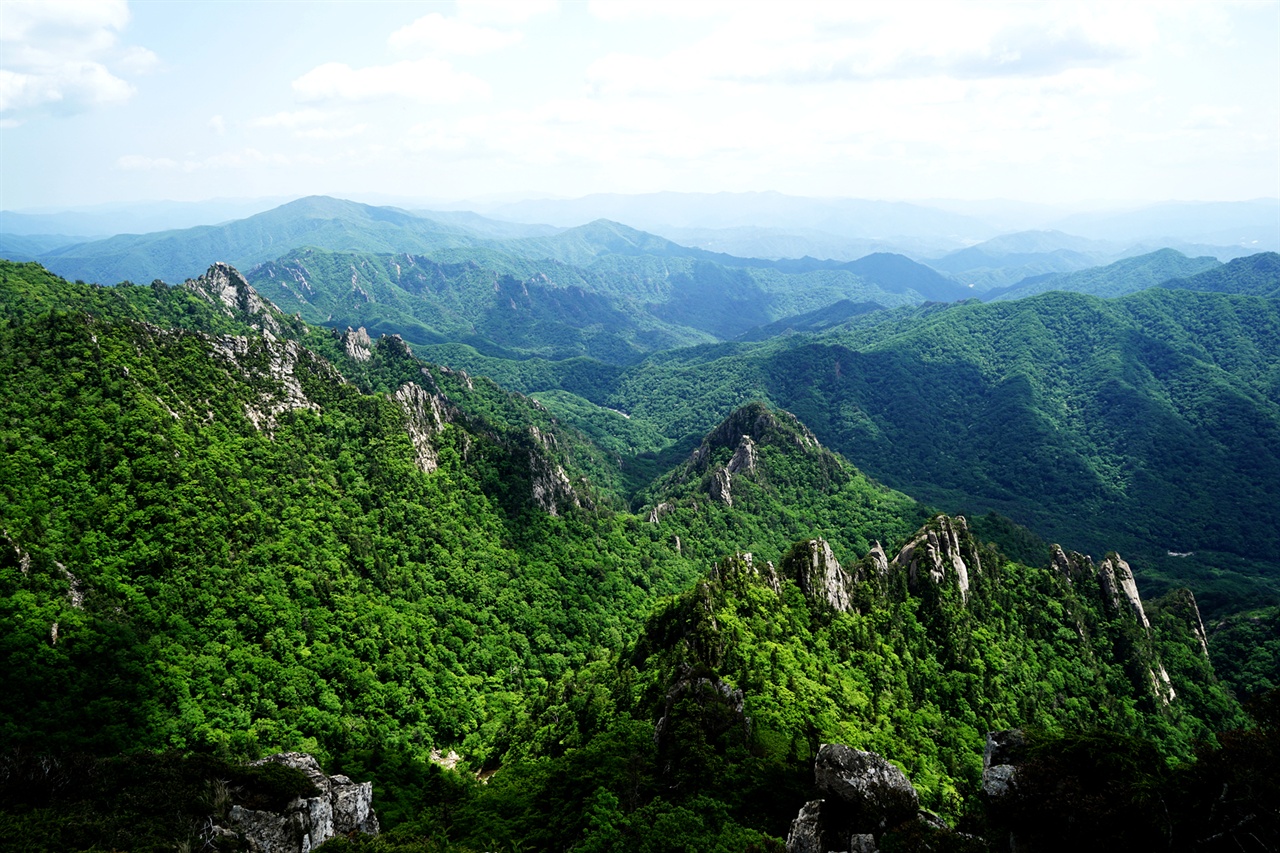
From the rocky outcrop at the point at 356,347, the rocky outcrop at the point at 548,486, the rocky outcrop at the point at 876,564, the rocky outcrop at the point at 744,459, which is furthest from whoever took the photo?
the rocky outcrop at the point at 356,347

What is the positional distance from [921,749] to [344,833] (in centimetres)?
4935

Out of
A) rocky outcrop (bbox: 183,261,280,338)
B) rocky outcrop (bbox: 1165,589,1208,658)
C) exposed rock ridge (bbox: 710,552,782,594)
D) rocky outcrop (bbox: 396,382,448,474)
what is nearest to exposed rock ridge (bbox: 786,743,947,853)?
exposed rock ridge (bbox: 710,552,782,594)

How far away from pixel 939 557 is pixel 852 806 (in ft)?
198

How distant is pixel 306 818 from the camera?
128ft

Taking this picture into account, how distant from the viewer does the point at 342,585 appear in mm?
82688

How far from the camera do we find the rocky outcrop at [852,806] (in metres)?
34.0

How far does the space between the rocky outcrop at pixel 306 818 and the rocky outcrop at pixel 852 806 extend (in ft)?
83.3

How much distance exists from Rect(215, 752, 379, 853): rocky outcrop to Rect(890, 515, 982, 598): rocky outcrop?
2677 inches

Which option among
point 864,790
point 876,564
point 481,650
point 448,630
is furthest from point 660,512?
point 864,790

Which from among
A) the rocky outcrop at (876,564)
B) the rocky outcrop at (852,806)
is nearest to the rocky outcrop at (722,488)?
the rocky outcrop at (876,564)

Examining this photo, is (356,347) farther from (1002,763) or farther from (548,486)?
(1002,763)

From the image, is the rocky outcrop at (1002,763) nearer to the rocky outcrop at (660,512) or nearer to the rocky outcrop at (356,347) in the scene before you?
the rocky outcrop at (660,512)

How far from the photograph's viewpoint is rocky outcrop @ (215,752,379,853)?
37.0 metres

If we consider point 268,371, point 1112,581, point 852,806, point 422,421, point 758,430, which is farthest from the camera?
point 758,430
